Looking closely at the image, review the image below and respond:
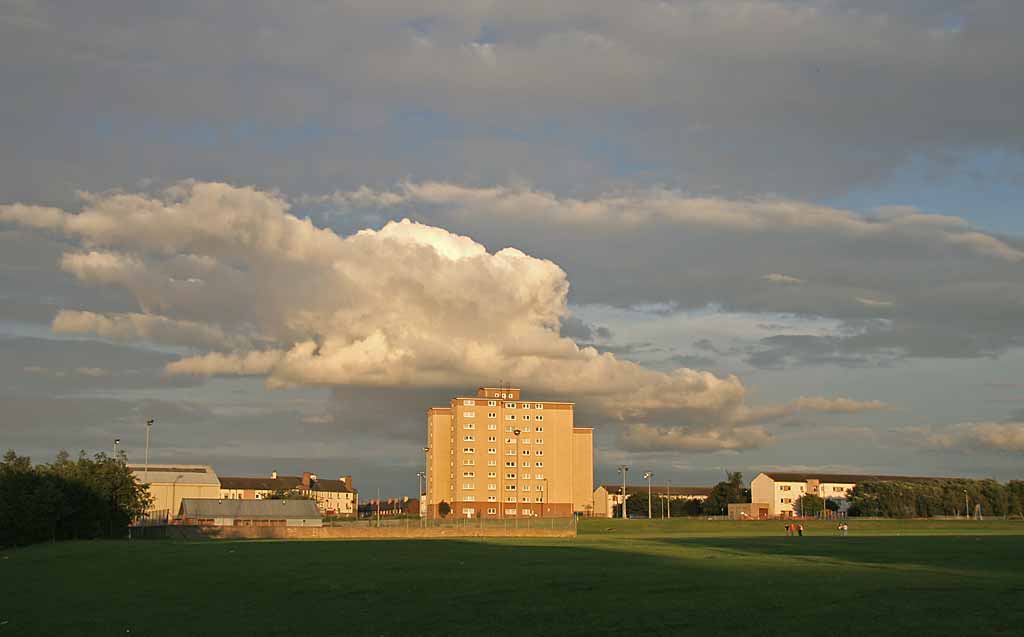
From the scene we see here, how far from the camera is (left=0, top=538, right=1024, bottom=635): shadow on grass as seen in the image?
73.0 feet

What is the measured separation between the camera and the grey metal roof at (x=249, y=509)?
128m

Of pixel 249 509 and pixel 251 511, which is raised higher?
pixel 249 509

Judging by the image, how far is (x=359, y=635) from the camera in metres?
22.2

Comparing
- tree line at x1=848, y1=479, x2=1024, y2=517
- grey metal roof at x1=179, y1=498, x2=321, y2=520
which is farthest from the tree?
grey metal roof at x1=179, y1=498, x2=321, y2=520

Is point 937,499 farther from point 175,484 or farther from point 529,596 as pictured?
point 529,596

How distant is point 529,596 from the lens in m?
28.1

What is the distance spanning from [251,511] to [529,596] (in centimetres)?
10839

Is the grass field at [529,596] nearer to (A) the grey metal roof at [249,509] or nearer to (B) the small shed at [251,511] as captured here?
(B) the small shed at [251,511]

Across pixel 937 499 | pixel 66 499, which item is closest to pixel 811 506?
pixel 937 499

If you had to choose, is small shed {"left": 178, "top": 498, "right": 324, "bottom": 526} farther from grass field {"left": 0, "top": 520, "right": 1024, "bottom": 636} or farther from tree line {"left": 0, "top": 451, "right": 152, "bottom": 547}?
grass field {"left": 0, "top": 520, "right": 1024, "bottom": 636}

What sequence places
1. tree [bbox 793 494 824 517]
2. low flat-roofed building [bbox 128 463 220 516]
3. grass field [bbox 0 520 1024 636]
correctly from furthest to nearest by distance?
tree [bbox 793 494 824 517]
low flat-roofed building [bbox 128 463 220 516]
grass field [bbox 0 520 1024 636]

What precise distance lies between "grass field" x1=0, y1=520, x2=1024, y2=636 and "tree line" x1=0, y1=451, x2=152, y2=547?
3863cm

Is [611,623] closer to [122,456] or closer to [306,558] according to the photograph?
[306,558]

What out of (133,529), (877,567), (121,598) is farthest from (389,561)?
(133,529)
